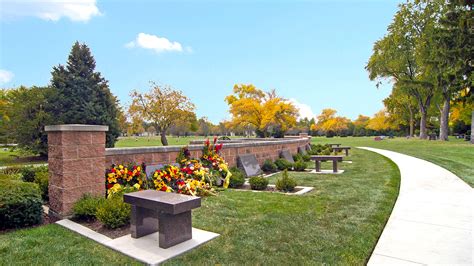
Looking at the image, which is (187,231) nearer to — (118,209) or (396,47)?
(118,209)

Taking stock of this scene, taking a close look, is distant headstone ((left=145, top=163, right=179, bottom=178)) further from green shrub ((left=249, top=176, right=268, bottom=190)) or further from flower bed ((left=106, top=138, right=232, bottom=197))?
green shrub ((left=249, top=176, right=268, bottom=190))

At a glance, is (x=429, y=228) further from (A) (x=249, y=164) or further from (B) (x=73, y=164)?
(A) (x=249, y=164)

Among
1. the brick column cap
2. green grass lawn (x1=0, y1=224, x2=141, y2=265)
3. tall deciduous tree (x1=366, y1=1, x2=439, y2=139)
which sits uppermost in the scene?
tall deciduous tree (x1=366, y1=1, x2=439, y2=139)

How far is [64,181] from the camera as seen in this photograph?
4.64 metres

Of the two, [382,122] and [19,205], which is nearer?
[19,205]

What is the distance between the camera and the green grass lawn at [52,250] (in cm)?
327

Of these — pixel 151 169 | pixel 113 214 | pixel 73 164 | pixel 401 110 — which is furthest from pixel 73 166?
pixel 401 110

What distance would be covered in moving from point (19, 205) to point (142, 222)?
6.19 ft

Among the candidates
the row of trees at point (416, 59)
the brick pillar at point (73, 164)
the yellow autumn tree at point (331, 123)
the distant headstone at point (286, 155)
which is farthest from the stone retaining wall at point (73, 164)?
the yellow autumn tree at point (331, 123)

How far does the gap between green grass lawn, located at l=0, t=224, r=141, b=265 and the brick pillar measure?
0.66 metres

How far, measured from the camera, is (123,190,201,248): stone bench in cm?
354

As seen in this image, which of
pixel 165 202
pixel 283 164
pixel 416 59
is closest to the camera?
pixel 165 202

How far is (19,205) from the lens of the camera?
14.0 feet

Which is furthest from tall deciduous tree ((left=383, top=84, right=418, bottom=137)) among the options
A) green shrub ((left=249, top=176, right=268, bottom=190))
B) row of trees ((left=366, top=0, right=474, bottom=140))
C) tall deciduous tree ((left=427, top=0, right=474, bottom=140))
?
green shrub ((left=249, top=176, right=268, bottom=190))
